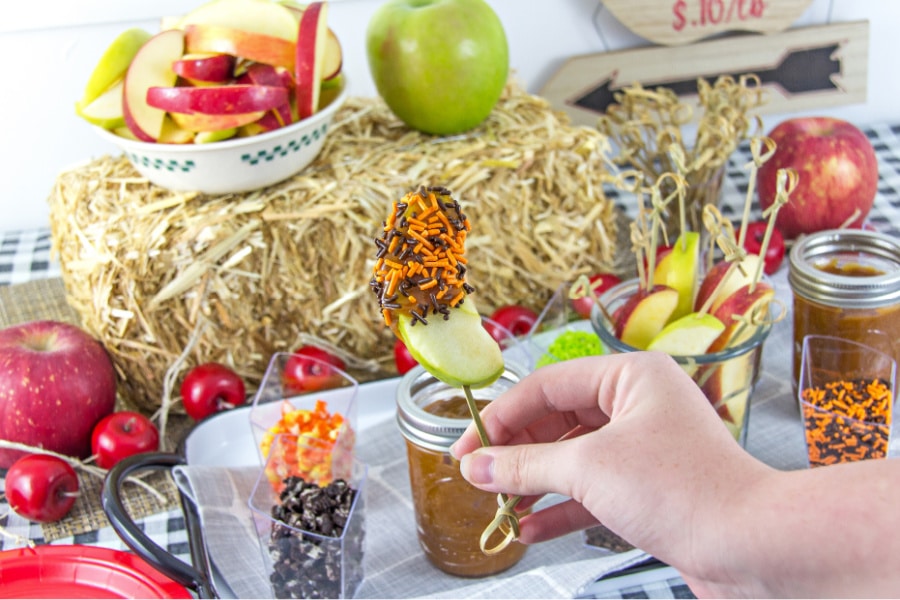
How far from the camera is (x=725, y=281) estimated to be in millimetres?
941

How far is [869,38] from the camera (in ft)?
5.73

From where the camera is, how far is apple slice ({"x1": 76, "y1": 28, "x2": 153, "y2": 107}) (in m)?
1.11

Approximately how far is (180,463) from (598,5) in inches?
42.6

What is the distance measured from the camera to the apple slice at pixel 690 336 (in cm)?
92

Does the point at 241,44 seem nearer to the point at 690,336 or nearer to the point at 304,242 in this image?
the point at 304,242

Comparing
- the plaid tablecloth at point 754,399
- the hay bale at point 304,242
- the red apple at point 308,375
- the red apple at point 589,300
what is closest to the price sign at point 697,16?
the plaid tablecloth at point 754,399

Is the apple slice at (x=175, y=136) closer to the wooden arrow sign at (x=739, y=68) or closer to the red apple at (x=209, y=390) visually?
the red apple at (x=209, y=390)

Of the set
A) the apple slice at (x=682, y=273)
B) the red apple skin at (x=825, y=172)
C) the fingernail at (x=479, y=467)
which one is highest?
the fingernail at (x=479, y=467)

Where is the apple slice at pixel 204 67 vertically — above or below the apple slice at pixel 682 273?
above

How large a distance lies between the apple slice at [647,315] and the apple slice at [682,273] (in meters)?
0.03

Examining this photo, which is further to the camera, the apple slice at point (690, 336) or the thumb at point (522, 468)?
the apple slice at point (690, 336)

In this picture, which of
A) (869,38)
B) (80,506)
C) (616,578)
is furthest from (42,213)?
(869,38)

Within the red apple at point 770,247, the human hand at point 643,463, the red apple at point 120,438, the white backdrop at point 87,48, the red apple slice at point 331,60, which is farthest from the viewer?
the white backdrop at point 87,48

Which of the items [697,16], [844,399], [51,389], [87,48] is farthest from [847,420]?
[87,48]
